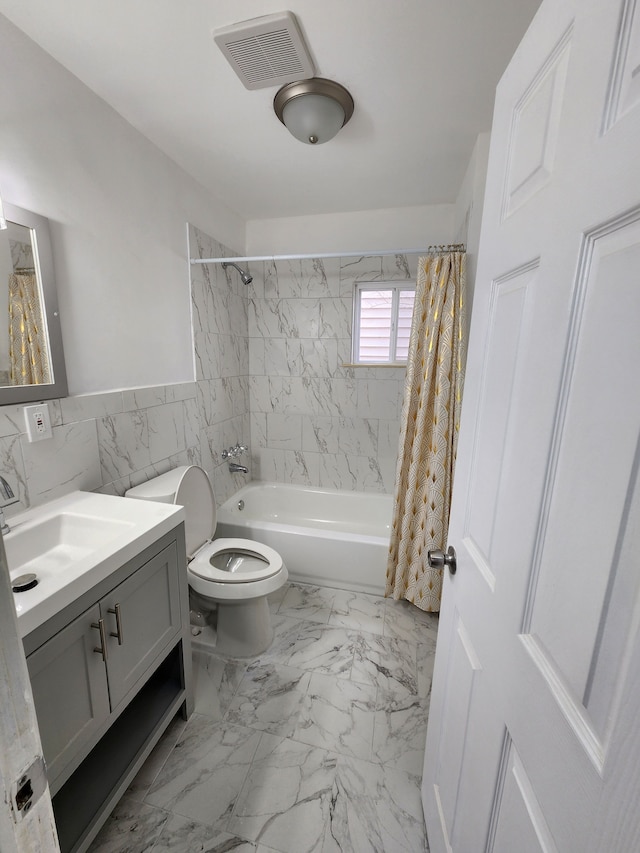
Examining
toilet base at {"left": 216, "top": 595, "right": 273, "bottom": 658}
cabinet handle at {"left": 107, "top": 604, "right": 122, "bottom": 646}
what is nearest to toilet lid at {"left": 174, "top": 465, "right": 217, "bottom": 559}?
toilet base at {"left": 216, "top": 595, "right": 273, "bottom": 658}

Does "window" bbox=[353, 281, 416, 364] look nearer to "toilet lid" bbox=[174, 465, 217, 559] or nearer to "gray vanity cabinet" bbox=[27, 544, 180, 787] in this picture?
"toilet lid" bbox=[174, 465, 217, 559]

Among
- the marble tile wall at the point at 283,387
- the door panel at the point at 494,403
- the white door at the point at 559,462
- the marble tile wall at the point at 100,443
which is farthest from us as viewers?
the marble tile wall at the point at 283,387

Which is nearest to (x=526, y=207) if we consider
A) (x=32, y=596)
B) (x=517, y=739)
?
(x=517, y=739)

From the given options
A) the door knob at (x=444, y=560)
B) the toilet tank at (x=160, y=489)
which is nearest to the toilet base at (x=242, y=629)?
the toilet tank at (x=160, y=489)

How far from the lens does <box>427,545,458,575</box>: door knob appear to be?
961mm

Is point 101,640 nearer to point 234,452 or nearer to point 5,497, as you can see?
point 5,497

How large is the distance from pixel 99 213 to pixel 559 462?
1.83m

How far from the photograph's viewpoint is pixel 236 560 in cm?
203

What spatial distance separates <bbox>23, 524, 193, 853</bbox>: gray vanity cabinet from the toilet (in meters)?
0.27

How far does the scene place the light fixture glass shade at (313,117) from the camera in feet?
4.54

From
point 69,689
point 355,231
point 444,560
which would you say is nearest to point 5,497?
point 69,689

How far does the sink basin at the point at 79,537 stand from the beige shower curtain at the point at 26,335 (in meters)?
0.46

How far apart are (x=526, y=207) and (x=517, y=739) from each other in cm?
89

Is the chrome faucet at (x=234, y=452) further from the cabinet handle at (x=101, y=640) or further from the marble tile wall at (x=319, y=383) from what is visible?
the cabinet handle at (x=101, y=640)
